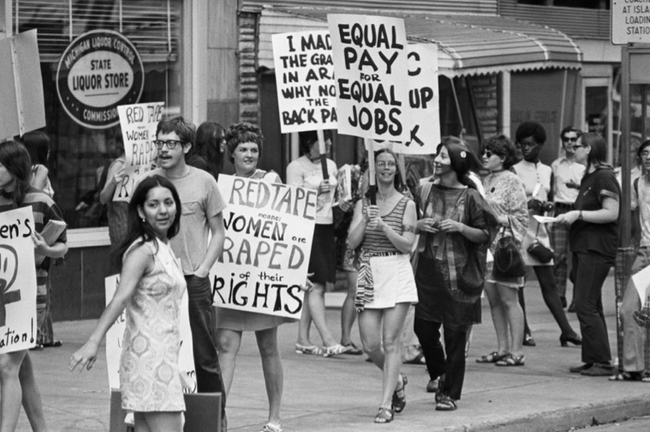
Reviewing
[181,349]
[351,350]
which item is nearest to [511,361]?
[351,350]

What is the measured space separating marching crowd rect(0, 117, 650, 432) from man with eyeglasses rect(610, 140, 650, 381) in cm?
1

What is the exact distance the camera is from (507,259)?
38.9 feet

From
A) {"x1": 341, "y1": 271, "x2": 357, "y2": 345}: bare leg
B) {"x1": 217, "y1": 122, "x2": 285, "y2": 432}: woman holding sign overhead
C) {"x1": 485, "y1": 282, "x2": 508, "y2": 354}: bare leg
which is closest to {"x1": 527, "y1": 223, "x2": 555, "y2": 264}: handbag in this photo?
{"x1": 485, "y1": 282, "x2": 508, "y2": 354}: bare leg

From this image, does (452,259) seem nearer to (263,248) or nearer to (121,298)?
(263,248)

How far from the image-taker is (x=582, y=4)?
65.6ft

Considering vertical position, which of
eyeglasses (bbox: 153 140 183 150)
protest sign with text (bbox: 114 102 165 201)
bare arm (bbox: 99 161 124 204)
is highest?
protest sign with text (bbox: 114 102 165 201)

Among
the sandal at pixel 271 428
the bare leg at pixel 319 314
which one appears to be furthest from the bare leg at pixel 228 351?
the bare leg at pixel 319 314

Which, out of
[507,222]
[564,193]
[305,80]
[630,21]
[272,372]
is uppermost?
[630,21]

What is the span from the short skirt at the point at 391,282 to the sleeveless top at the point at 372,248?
0.03 metres

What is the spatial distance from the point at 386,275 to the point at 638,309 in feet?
8.89

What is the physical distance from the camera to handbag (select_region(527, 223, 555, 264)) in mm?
12961

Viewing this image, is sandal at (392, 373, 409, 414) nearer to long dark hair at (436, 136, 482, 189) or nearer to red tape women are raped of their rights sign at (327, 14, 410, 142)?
long dark hair at (436, 136, 482, 189)

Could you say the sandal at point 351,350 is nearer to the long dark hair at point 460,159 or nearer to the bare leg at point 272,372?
the long dark hair at point 460,159

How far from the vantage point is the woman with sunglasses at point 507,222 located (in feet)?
38.9
